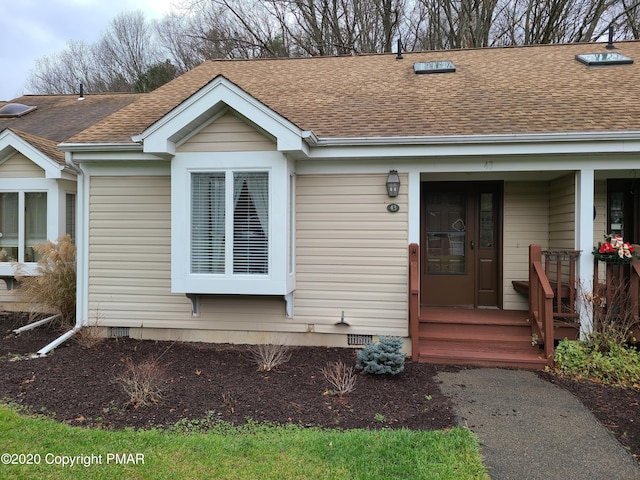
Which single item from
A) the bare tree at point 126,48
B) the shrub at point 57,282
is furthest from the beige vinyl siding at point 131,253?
the bare tree at point 126,48

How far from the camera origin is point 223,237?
5.17 m

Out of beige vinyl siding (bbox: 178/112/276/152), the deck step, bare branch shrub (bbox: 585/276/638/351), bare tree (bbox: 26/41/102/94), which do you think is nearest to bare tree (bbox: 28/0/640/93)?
bare tree (bbox: 26/41/102/94)

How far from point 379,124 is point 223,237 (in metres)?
2.57

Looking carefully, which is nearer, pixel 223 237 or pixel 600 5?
pixel 223 237

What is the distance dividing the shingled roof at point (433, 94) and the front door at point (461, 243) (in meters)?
1.29

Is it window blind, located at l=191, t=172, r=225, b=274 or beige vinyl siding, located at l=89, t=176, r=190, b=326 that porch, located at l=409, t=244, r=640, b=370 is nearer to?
window blind, located at l=191, t=172, r=225, b=274

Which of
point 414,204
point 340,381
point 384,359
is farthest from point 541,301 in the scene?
point 340,381

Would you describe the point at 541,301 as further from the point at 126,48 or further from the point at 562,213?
the point at 126,48

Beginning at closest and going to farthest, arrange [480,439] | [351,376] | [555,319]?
1. [480,439]
2. [351,376]
3. [555,319]

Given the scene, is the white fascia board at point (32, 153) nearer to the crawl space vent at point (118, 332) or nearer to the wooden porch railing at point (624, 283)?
the crawl space vent at point (118, 332)

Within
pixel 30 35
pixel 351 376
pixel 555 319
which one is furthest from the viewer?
pixel 30 35

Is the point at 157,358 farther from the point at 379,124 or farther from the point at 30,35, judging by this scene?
the point at 30,35

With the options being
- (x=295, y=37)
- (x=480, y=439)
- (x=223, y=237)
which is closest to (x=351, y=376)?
(x=480, y=439)

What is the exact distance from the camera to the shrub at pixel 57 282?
6230mm
